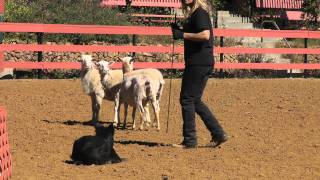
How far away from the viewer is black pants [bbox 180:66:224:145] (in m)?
8.85

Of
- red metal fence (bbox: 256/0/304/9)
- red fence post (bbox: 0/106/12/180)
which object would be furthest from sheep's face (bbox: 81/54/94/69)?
red metal fence (bbox: 256/0/304/9)

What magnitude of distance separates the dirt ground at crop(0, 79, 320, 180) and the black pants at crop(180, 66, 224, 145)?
0.22m

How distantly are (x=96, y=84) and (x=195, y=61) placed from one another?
7.93 feet

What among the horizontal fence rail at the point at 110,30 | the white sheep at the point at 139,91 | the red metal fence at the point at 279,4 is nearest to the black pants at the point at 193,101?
the white sheep at the point at 139,91

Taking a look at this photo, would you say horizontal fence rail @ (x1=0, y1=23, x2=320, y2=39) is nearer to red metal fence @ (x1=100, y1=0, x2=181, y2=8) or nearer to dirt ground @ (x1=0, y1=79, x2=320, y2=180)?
dirt ground @ (x1=0, y1=79, x2=320, y2=180)

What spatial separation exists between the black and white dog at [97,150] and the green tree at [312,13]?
90.7 ft

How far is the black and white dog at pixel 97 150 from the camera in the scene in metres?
7.93

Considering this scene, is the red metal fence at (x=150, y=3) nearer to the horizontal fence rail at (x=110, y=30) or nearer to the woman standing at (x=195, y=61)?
the horizontal fence rail at (x=110, y=30)

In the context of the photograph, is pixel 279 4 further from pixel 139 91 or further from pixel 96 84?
pixel 139 91

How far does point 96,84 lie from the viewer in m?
10.9

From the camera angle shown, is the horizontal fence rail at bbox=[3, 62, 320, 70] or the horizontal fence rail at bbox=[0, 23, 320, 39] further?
the horizontal fence rail at bbox=[0, 23, 320, 39]

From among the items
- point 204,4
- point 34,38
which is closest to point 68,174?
point 204,4

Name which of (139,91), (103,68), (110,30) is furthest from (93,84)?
(110,30)

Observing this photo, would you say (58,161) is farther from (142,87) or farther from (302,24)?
(302,24)
